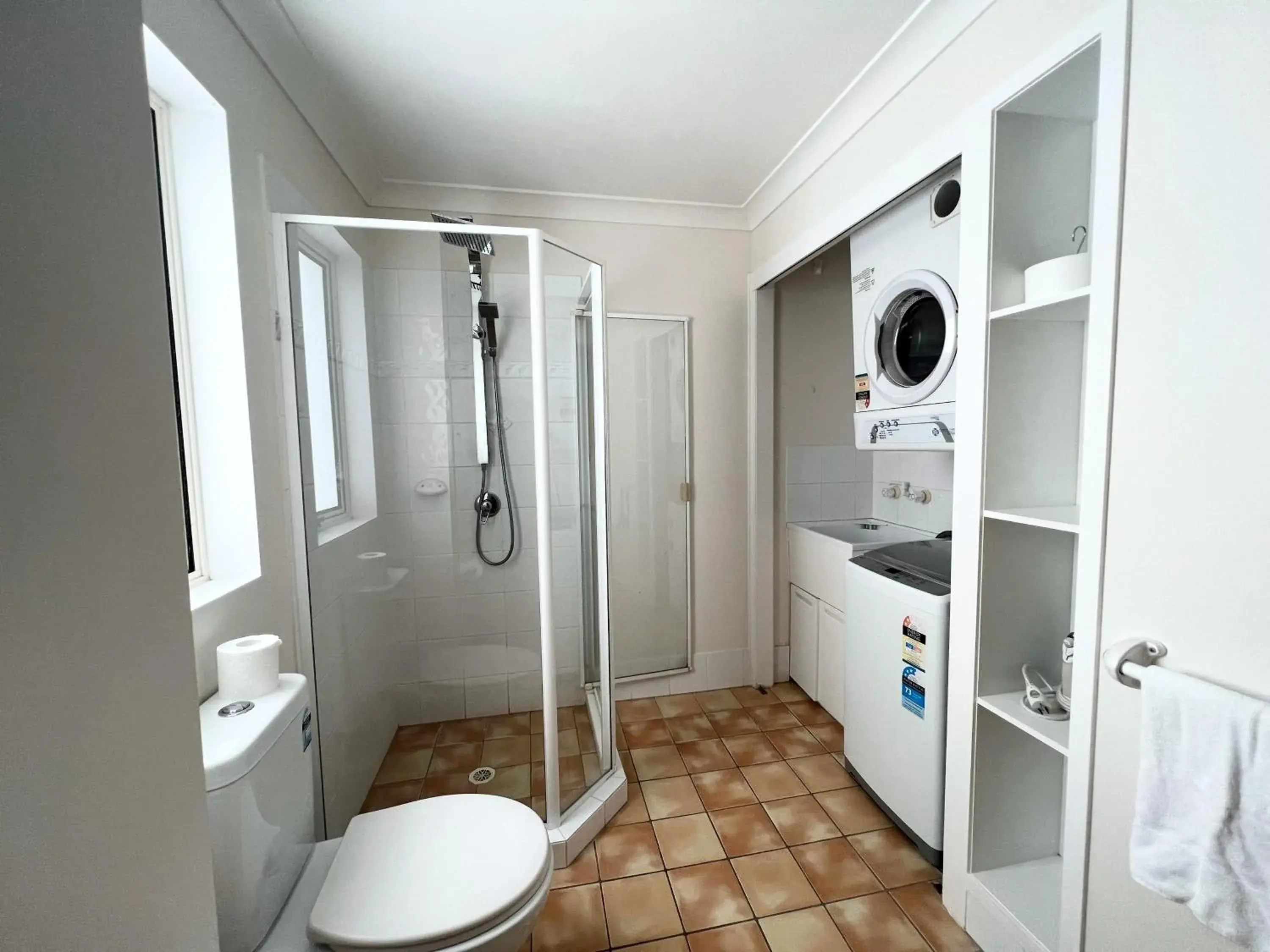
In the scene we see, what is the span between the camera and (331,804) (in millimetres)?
1499

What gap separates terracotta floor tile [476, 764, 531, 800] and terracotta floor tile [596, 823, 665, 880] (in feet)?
0.98

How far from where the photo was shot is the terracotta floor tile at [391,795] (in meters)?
1.62

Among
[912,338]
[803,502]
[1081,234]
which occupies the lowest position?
[803,502]

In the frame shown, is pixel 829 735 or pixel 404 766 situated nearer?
pixel 404 766

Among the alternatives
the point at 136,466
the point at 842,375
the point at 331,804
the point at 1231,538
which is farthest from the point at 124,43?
the point at 842,375

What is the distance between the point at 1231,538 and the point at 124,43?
1.46 metres

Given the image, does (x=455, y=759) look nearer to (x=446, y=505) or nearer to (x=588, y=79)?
(x=446, y=505)

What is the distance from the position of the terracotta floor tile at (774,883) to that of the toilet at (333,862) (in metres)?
0.74

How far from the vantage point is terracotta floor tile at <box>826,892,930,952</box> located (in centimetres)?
131

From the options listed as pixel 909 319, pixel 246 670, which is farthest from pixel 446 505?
pixel 909 319

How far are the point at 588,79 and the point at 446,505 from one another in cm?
142

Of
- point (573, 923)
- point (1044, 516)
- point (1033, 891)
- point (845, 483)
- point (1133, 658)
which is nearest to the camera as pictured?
point (1133, 658)

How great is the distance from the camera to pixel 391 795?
164 centimetres

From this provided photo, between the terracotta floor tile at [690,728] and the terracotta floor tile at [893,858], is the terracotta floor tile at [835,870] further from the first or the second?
the terracotta floor tile at [690,728]
